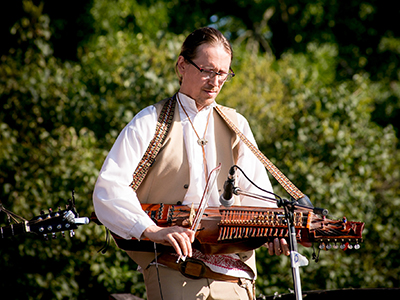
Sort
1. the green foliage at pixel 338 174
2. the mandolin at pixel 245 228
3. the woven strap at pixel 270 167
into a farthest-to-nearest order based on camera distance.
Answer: the green foliage at pixel 338 174, the woven strap at pixel 270 167, the mandolin at pixel 245 228

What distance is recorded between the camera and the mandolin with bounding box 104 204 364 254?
220 centimetres

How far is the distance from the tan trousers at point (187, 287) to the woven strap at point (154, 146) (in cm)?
47

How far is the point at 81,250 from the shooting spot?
4.38 meters

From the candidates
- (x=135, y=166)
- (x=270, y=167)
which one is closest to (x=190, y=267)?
(x=135, y=166)

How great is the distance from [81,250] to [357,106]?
11.3 ft

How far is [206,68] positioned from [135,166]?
651 millimetres

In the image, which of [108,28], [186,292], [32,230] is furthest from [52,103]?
[108,28]

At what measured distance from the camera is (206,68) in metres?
2.58

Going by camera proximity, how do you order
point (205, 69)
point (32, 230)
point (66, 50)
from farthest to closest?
1. point (66, 50)
2. point (32, 230)
3. point (205, 69)

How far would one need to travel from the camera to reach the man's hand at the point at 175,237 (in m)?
2.10

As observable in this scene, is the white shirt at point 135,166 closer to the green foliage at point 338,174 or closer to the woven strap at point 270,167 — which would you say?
the woven strap at point 270,167

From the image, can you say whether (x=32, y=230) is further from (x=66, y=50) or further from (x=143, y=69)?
(x=66, y=50)

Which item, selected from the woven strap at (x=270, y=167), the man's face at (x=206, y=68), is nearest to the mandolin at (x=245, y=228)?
the woven strap at (x=270, y=167)

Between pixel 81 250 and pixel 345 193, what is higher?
pixel 345 193
